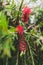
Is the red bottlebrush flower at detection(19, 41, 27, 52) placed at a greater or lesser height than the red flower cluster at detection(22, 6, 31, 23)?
lesser

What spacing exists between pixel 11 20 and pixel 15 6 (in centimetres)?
8

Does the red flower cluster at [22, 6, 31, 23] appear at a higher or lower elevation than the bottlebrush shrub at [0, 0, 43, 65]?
higher

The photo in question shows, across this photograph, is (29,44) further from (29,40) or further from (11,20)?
(11,20)

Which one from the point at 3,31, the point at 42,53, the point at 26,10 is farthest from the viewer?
the point at 42,53

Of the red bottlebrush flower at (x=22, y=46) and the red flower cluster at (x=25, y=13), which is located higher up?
the red flower cluster at (x=25, y=13)

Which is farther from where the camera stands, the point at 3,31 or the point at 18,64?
the point at 18,64

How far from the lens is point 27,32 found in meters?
0.78

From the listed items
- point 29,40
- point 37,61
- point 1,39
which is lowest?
point 37,61

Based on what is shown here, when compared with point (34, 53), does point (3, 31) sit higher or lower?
higher

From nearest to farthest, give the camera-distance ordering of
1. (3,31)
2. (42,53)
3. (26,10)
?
(3,31) < (26,10) < (42,53)

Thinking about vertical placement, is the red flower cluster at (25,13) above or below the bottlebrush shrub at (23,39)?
above

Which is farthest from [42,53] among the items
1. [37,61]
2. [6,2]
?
[6,2]

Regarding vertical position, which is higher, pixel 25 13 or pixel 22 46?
pixel 25 13

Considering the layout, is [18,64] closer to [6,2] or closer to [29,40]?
[29,40]
